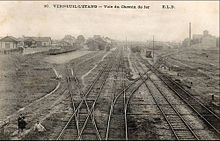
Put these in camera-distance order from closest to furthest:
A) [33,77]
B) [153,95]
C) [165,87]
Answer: [153,95] → [165,87] → [33,77]

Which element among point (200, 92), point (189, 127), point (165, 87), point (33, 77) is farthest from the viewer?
point (33, 77)

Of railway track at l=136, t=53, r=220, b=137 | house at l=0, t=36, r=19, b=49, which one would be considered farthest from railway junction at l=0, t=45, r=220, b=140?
house at l=0, t=36, r=19, b=49

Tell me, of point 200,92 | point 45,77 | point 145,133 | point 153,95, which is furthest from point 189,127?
point 45,77

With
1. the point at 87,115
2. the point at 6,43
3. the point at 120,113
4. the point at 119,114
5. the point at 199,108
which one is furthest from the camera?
the point at 6,43

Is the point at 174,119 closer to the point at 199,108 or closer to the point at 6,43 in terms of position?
the point at 199,108

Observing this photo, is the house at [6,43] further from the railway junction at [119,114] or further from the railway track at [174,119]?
the railway track at [174,119]

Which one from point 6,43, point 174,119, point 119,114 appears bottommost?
point 174,119

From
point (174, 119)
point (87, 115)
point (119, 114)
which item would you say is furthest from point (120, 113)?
point (174, 119)

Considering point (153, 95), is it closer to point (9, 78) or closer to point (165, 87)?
point (165, 87)

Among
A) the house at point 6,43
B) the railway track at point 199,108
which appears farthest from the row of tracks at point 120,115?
the house at point 6,43

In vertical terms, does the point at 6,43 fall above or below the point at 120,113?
above

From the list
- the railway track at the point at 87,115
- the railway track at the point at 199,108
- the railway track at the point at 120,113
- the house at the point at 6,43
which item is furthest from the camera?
the house at the point at 6,43
